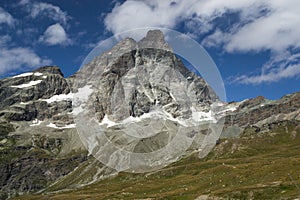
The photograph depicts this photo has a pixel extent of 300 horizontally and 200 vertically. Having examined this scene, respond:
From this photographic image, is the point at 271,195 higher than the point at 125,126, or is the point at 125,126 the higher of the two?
the point at 125,126

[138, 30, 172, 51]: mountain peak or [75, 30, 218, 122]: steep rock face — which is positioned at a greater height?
[138, 30, 172, 51]: mountain peak

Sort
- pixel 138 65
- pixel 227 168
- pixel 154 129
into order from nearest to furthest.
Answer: pixel 138 65 → pixel 154 129 → pixel 227 168

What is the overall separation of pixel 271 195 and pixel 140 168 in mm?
49864

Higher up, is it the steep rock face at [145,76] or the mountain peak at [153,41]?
the mountain peak at [153,41]

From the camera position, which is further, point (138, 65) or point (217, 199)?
point (217, 199)

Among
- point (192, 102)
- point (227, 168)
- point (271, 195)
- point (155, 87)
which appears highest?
point (227, 168)

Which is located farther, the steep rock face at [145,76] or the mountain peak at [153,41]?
the mountain peak at [153,41]

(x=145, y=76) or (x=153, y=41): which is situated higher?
(x=153, y=41)

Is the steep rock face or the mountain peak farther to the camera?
the mountain peak

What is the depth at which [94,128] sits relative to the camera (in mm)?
23547

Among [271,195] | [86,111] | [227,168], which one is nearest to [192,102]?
[86,111]

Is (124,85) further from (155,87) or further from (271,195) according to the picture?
(271,195)

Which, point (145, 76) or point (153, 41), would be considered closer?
point (153, 41)

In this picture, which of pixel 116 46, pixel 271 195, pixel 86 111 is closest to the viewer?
pixel 116 46
